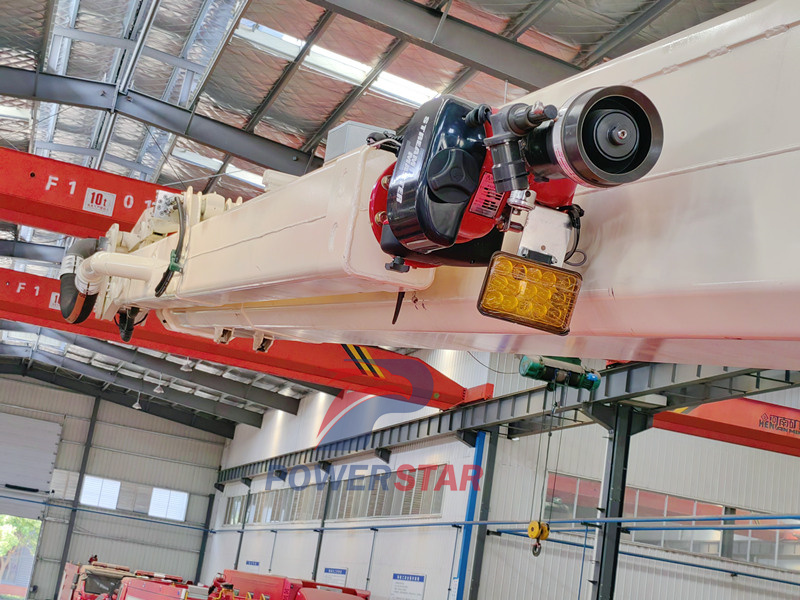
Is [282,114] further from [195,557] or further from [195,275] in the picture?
[195,557]

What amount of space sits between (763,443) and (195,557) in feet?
94.1

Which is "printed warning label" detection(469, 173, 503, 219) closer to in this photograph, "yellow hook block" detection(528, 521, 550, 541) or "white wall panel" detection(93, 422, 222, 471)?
"yellow hook block" detection(528, 521, 550, 541)

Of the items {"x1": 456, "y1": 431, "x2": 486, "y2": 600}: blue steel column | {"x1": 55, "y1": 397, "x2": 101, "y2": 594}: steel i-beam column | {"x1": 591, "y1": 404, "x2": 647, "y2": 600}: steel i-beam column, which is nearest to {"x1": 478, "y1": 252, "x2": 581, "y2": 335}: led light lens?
{"x1": 591, "y1": 404, "x2": 647, "y2": 600}: steel i-beam column

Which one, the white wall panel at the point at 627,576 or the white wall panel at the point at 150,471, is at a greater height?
the white wall panel at the point at 150,471

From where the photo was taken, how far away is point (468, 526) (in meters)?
17.2

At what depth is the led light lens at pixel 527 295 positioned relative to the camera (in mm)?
2527

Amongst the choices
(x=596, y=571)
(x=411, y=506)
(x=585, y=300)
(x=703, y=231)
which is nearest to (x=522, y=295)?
(x=585, y=300)

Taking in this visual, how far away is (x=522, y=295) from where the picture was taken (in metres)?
2.55

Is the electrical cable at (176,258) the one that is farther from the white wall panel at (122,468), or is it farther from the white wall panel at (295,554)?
the white wall panel at (122,468)

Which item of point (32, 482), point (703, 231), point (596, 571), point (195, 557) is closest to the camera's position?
point (703, 231)

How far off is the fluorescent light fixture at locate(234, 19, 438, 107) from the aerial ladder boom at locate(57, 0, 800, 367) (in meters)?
9.36

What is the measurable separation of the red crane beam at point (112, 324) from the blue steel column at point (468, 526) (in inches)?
40.4

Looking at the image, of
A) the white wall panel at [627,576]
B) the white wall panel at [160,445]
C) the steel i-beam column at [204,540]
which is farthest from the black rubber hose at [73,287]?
the steel i-beam column at [204,540]

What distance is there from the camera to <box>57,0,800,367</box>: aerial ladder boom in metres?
2.09
